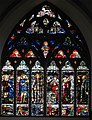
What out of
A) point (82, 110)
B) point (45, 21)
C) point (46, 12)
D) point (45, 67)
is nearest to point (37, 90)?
point (45, 67)

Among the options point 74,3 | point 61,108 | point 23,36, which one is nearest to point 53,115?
point 61,108

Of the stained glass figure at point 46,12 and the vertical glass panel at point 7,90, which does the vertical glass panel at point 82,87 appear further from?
the vertical glass panel at point 7,90

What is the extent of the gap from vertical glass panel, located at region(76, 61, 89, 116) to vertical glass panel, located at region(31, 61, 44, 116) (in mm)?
1018

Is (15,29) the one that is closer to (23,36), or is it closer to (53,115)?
(23,36)

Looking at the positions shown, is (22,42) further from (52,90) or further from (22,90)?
(52,90)

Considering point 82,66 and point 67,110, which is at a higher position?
point 82,66

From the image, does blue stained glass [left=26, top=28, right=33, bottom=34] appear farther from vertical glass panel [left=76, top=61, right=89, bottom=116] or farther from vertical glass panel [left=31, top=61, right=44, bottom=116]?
vertical glass panel [left=76, top=61, right=89, bottom=116]

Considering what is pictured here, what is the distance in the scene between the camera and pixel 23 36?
12.6m

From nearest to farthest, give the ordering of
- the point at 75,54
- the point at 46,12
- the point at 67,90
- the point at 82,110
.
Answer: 1. the point at 82,110
2. the point at 67,90
3. the point at 75,54
4. the point at 46,12

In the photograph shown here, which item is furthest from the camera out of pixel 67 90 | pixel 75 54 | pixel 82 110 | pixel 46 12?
pixel 46 12

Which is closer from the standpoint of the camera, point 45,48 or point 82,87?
point 82,87

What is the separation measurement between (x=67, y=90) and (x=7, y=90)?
1.70 m

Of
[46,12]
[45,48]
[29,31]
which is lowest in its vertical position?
[45,48]

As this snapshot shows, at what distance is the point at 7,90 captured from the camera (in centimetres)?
1244
